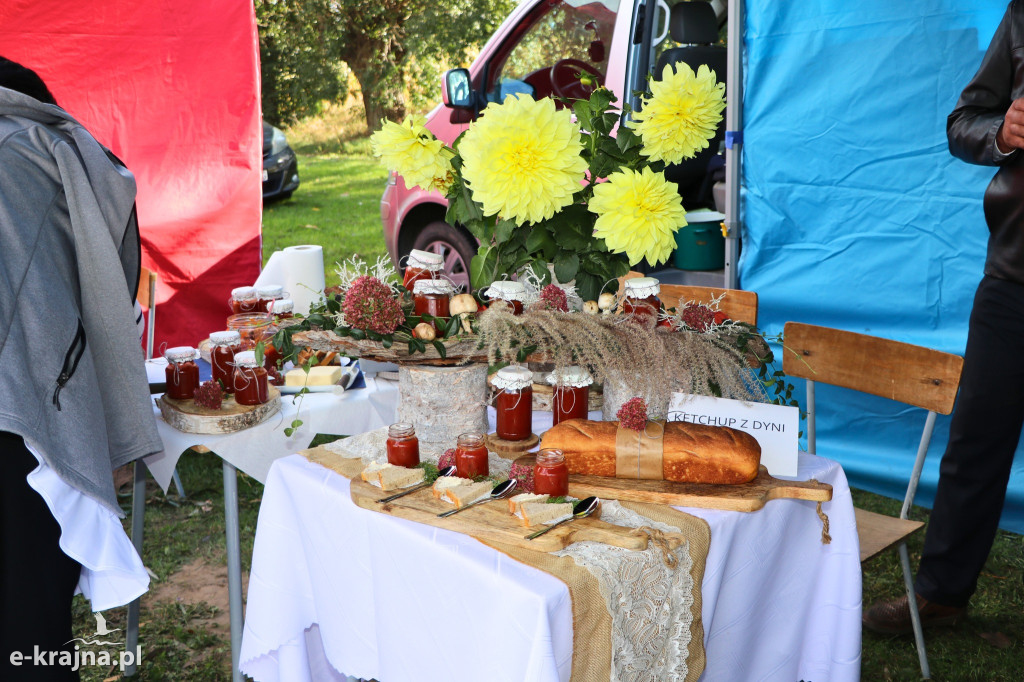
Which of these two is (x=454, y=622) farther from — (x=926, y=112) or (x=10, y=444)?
(x=926, y=112)

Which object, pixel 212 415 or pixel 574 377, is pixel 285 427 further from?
pixel 574 377

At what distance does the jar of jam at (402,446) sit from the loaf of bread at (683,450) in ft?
0.77

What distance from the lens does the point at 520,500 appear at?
1.33 meters

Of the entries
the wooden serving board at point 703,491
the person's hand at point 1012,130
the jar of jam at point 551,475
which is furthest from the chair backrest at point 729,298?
the jar of jam at point 551,475

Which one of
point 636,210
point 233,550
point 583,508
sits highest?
point 636,210

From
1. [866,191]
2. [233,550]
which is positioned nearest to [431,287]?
[233,550]

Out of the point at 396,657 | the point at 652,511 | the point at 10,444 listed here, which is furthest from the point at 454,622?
the point at 10,444

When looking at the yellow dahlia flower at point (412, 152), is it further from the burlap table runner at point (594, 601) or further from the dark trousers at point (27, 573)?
the dark trousers at point (27, 573)

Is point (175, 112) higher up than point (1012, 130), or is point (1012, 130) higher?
point (175, 112)

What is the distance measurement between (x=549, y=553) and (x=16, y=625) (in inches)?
43.2

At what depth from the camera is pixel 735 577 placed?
4.77 ft

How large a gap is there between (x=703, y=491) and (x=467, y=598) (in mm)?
450

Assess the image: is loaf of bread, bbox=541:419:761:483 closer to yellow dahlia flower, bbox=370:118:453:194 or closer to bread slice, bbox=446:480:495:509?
bread slice, bbox=446:480:495:509

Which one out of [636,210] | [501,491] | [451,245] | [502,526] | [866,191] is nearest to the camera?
[502,526]
